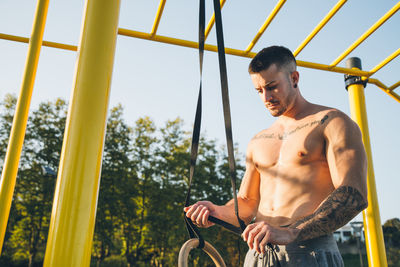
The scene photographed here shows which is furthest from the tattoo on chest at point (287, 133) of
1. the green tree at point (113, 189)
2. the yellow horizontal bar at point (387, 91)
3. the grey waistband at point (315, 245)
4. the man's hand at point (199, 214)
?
the green tree at point (113, 189)

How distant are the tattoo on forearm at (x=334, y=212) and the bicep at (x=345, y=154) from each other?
40 mm

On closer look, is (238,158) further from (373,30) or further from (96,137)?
(96,137)

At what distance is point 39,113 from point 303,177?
17.2m

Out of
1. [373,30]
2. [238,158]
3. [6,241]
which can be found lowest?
[6,241]

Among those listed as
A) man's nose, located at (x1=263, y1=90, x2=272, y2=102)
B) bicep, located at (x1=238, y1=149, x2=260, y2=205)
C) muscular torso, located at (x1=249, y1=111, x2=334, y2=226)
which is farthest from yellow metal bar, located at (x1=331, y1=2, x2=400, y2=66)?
bicep, located at (x1=238, y1=149, x2=260, y2=205)

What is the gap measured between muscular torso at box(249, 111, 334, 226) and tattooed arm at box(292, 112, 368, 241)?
0.31 feet

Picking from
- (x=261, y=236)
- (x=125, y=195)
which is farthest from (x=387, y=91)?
(x=125, y=195)

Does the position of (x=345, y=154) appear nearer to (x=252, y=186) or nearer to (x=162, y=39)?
(x=252, y=186)

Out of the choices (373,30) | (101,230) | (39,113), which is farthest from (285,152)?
(39,113)

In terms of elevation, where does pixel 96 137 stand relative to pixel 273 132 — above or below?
below

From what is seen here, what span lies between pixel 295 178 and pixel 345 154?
292mm

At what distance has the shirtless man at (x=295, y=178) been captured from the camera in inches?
55.4

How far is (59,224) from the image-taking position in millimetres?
1091

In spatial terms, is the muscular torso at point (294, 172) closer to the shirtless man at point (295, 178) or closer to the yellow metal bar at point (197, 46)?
the shirtless man at point (295, 178)
